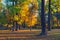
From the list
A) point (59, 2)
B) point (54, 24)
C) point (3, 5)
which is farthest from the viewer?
point (54, 24)

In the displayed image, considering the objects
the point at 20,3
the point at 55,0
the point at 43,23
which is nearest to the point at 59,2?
the point at 55,0

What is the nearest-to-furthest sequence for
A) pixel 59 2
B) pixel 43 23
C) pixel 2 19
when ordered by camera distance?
1. pixel 43 23
2. pixel 59 2
3. pixel 2 19

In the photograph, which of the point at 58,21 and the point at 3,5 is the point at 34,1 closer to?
the point at 3,5

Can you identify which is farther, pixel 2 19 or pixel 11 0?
pixel 2 19

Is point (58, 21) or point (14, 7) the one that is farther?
point (58, 21)

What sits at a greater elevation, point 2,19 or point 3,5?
point 3,5

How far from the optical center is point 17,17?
51469mm

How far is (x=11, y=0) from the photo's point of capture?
52.8 m

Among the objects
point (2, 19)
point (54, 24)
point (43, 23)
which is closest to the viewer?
point (43, 23)

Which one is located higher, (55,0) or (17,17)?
(55,0)

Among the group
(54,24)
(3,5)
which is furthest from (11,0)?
(54,24)

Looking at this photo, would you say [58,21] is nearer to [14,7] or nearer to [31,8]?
[31,8]

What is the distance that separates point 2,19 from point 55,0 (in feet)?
66.0

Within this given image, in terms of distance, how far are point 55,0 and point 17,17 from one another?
930 cm
